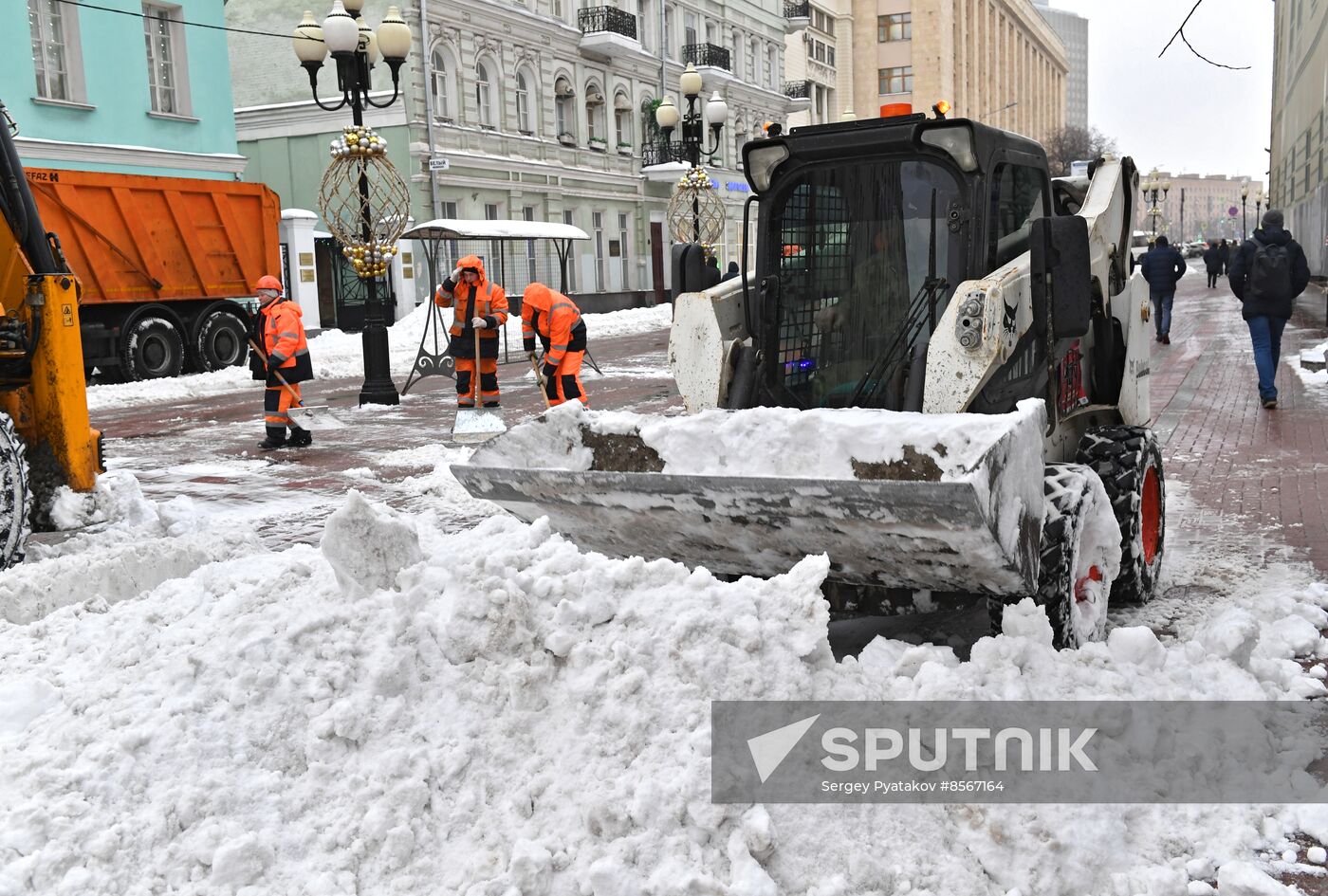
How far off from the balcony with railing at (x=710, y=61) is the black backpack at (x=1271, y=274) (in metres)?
32.6

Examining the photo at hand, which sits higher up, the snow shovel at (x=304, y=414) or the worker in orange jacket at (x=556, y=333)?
the worker in orange jacket at (x=556, y=333)

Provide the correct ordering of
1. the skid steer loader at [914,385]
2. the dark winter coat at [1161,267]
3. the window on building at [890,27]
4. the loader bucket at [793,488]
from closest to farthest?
the loader bucket at [793,488], the skid steer loader at [914,385], the dark winter coat at [1161,267], the window on building at [890,27]

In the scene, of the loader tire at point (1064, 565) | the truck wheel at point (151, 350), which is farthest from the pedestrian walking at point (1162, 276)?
the loader tire at point (1064, 565)

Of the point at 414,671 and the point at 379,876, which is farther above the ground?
the point at 414,671

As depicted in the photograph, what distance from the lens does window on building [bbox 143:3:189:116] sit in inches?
863

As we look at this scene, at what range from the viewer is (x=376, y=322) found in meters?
14.2

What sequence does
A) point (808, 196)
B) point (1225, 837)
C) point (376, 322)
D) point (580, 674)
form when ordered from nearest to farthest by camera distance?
point (1225, 837) < point (580, 674) < point (808, 196) < point (376, 322)

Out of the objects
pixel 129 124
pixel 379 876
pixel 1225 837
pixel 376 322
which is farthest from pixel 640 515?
pixel 129 124

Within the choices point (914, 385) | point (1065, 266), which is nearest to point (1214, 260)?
point (1065, 266)

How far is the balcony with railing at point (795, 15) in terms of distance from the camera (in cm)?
5022

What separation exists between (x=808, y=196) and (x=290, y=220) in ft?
70.1

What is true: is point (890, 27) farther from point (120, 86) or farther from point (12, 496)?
point (12, 496)

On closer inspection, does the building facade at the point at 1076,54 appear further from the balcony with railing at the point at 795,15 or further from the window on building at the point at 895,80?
the balcony with railing at the point at 795,15

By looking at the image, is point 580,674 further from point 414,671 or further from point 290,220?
point 290,220
